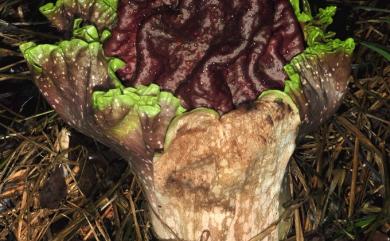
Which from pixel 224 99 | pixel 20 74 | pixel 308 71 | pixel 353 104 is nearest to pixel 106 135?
pixel 224 99

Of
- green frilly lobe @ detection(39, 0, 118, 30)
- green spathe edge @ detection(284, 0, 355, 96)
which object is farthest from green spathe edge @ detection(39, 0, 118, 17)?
green spathe edge @ detection(284, 0, 355, 96)

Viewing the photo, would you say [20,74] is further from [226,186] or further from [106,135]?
[226,186]

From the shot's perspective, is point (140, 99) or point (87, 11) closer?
point (140, 99)

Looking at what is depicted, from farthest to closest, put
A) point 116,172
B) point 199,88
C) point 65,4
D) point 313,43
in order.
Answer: point 116,172
point 65,4
point 313,43
point 199,88

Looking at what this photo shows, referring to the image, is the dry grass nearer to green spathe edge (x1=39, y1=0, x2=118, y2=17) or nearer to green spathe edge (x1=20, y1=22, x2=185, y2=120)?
green spathe edge (x1=39, y1=0, x2=118, y2=17)

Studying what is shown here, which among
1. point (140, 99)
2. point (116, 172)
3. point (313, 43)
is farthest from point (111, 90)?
point (116, 172)

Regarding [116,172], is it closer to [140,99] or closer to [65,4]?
[65,4]
